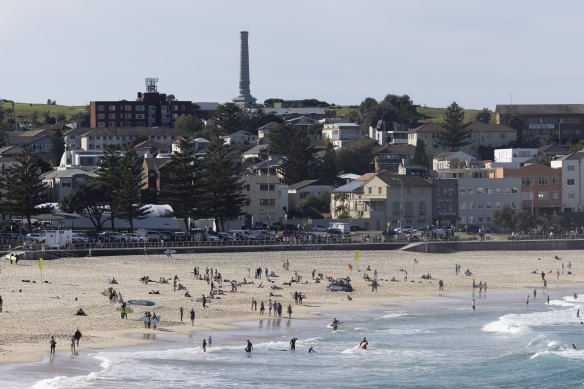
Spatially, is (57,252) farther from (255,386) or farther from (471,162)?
(471,162)

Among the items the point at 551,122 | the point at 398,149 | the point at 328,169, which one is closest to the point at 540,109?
the point at 551,122

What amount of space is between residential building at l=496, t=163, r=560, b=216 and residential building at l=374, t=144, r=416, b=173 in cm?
2468

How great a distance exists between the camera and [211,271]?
7519 cm

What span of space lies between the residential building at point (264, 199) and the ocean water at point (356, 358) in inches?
1824

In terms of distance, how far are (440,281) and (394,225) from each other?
108 feet

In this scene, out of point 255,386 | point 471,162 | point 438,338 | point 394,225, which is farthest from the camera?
point 471,162

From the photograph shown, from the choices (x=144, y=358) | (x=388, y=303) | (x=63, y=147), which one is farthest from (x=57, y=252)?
(x=63, y=147)

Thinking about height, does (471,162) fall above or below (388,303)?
above

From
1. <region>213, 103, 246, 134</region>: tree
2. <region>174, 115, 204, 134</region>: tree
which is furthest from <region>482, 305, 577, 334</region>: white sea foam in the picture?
<region>174, 115, 204, 134</region>: tree

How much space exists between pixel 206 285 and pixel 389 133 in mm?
96997

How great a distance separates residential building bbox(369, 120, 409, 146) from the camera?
164m

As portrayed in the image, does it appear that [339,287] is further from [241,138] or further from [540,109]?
[540,109]

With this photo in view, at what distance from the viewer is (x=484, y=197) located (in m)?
113

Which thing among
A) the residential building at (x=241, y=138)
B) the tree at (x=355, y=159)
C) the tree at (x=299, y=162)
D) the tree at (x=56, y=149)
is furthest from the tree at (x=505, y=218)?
the tree at (x=56, y=149)
